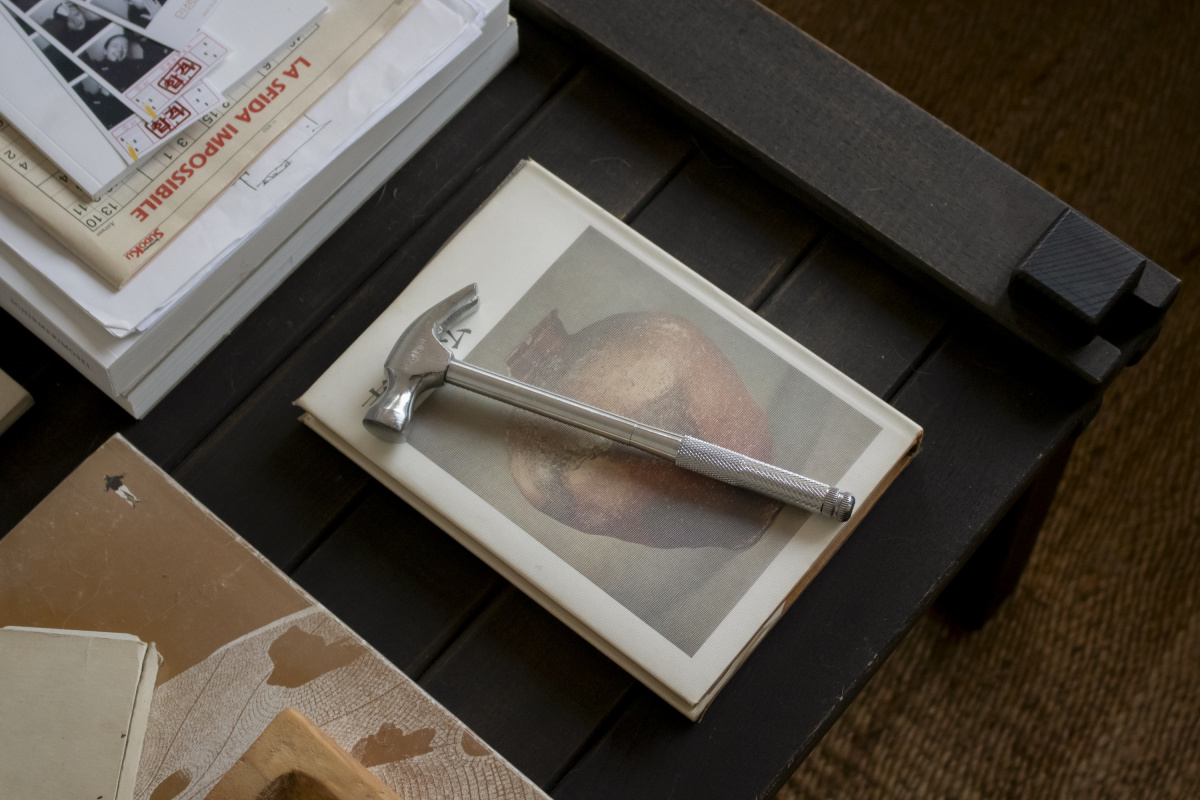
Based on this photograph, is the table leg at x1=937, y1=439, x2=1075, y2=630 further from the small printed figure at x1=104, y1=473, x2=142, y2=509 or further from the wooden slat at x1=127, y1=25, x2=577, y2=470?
the small printed figure at x1=104, y1=473, x2=142, y2=509

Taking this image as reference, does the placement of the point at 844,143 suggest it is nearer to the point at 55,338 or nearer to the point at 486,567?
the point at 486,567

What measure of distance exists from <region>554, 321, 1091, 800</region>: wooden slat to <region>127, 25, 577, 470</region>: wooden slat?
0.28 m

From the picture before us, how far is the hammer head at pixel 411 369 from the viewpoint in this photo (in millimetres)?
540

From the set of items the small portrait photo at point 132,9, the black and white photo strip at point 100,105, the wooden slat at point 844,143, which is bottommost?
the black and white photo strip at point 100,105

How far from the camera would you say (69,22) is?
58 centimetres

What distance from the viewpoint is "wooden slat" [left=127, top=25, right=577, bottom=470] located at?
0.60 m

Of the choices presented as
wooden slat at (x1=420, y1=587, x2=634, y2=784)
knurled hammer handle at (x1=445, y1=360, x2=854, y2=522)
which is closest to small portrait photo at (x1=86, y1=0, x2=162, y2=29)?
knurled hammer handle at (x1=445, y1=360, x2=854, y2=522)

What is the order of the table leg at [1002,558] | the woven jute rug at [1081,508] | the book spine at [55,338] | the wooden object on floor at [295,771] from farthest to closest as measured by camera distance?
the woven jute rug at [1081,508], the table leg at [1002,558], the book spine at [55,338], the wooden object on floor at [295,771]

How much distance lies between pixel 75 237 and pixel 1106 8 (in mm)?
1148

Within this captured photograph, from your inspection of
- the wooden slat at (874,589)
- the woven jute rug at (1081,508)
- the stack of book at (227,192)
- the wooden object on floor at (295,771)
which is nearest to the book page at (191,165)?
the stack of book at (227,192)

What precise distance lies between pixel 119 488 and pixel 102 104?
0.68ft

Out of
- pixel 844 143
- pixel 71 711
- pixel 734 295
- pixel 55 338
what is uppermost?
pixel 844 143

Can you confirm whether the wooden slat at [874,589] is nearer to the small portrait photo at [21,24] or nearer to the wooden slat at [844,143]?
the wooden slat at [844,143]

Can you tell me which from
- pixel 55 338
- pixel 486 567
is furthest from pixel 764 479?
pixel 55 338
